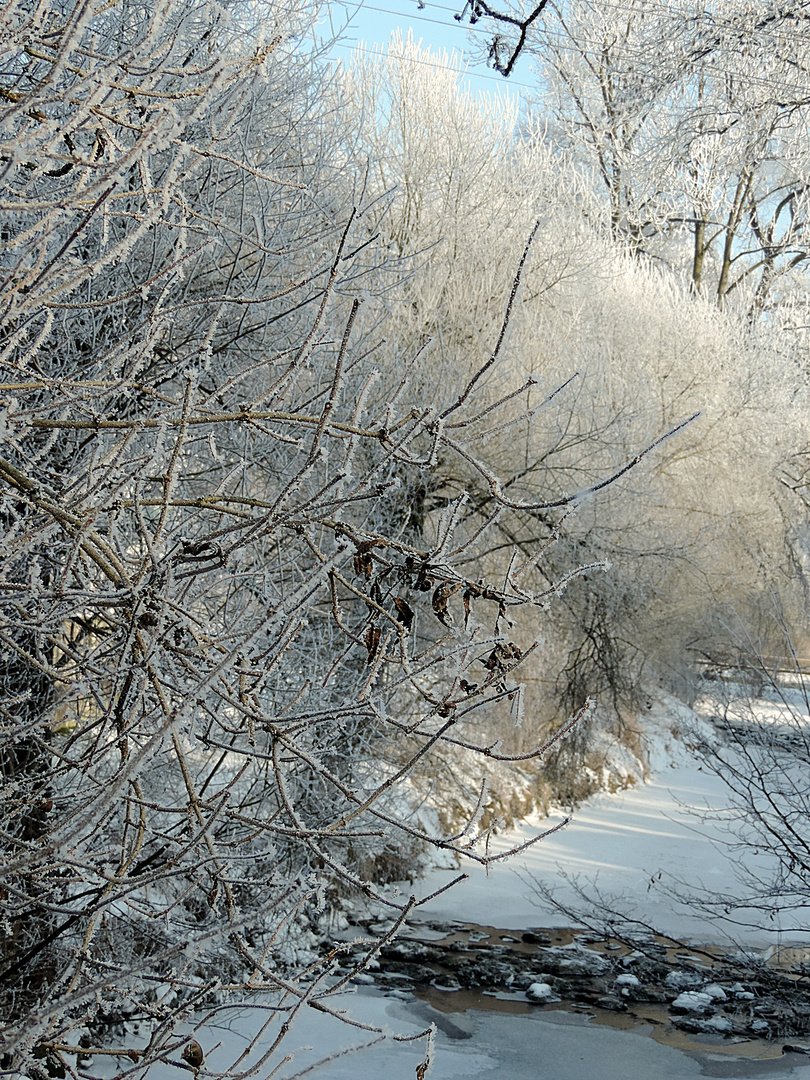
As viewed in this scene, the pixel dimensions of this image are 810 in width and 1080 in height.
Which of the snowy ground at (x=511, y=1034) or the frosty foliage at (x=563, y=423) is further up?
the frosty foliage at (x=563, y=423)

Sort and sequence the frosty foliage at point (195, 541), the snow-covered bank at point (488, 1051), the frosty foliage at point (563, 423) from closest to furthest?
the frosty foliage at point (195, 541), the snow-covered bank at point (488, 1051), the frosty foliage at point (563, 423)

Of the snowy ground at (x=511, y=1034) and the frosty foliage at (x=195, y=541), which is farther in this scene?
the snowy ground at (x=511, y=1034)

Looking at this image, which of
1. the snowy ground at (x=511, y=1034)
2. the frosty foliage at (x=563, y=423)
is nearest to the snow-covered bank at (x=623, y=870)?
the snowy ground at (x=511, y=1034)

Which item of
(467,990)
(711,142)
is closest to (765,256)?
(711,142)

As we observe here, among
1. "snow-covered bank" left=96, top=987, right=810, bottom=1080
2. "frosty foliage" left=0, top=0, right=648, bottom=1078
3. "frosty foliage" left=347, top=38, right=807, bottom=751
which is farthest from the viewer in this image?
"frosty foliage" left=347, top=38, right=807, bottom=751

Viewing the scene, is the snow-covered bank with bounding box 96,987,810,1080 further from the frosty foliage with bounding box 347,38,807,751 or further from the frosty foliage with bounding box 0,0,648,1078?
the frosty foliage with bounding box 347,38,807,751

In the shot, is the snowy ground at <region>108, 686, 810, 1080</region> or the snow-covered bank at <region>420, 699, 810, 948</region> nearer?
the snowy ground at <region>108, 686, 810, 1080</region>

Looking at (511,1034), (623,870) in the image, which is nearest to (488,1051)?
(511,1034)

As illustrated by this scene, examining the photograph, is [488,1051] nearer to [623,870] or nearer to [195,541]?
[623,870]

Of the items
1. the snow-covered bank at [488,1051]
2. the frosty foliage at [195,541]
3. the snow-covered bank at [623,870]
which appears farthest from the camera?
the snow-covered bank at [623,870]

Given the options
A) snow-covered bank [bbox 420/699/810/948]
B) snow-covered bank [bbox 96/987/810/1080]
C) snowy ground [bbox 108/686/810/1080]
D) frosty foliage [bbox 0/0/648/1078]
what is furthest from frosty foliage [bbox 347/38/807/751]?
snow-covered bank [bbox 96/987/810/1080]

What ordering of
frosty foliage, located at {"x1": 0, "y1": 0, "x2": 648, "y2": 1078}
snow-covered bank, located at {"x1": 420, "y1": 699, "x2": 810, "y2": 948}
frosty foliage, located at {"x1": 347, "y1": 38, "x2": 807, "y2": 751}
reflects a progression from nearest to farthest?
frosty foliage, located at {"x1": 0, "y1": 0, "x2": 648, "y2": 1078}, snow-covered bank, located at {"x1": 420, "y1": 699, "x2": 810, "y2": 948}, frosty foliage, located at {"x1": 347, "y1": 38, "x2": 807, "y2": 751}

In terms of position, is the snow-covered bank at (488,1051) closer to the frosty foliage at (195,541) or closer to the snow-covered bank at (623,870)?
the frosty foliage at (195,541)

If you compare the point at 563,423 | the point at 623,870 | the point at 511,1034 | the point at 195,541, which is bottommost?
the point at 511,1034
